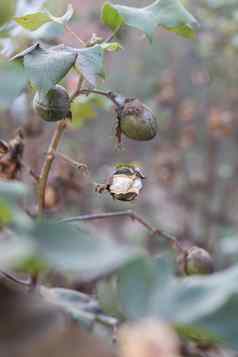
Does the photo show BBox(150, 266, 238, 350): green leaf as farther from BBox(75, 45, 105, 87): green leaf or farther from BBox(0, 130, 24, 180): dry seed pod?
BBox(0, 130, 24, 180): dry seed pod

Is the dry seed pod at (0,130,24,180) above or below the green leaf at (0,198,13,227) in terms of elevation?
below

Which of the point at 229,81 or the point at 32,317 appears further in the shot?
the point at 229,81

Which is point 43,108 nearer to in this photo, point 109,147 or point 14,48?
point 14,48

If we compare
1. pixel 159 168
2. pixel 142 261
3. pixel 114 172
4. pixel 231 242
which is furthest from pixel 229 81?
pixel 142 261

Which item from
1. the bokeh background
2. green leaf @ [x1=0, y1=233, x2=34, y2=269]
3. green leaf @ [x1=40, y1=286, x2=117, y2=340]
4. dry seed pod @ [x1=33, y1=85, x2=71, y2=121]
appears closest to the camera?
green leaf @ [x1=0, y1=233, x2=34, y2=269]

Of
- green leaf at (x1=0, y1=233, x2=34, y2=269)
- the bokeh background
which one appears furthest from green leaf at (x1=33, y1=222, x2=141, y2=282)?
the bokeh background

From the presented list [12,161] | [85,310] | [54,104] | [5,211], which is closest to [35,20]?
[54,104]

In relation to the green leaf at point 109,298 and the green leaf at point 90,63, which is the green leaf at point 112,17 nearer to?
the green leaf at point 90,63
